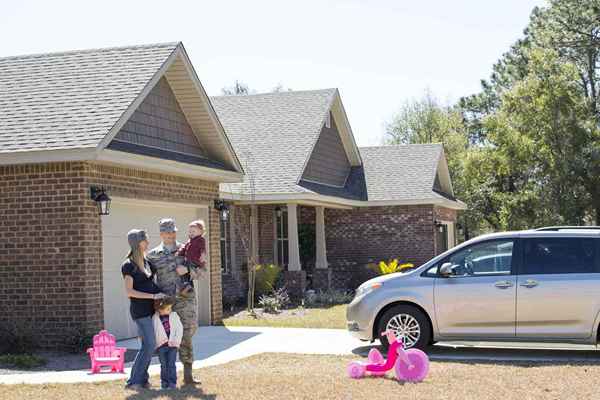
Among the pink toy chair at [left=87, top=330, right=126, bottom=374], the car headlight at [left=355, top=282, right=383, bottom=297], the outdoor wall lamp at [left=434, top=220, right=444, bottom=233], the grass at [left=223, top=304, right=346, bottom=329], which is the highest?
the outdoor wall lamp at [left=434, top=220, right=444, bottom=233]

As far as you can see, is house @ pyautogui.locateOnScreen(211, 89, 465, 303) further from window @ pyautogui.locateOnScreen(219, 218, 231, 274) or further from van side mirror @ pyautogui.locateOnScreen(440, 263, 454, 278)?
van side mirror @ pyautogui.locateOnScreen(440, 263, 454, 278)

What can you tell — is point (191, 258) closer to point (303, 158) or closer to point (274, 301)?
point (274, 301)

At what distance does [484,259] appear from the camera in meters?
12.3

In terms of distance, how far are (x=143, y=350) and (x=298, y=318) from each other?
9848mm

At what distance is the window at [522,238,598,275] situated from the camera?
12.0 m

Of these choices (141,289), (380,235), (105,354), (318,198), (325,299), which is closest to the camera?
(141,289)

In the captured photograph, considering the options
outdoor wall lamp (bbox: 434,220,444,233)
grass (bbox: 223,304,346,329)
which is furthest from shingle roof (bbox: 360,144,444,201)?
grass (bbox: 223,304,346,329)

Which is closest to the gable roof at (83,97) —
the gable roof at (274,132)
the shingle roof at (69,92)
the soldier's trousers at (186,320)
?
the shingle roof at (69,92)

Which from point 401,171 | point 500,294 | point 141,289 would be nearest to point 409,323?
point 500,294

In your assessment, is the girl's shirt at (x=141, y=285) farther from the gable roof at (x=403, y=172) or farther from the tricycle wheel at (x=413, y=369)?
the gable roof at (x=403, y=172)

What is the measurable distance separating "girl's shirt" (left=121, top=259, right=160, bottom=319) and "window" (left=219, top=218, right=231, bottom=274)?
13.4m

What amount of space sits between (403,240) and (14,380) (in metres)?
18.4

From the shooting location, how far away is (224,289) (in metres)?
22.2

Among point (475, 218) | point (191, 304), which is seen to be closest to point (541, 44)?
point (475, 218)
